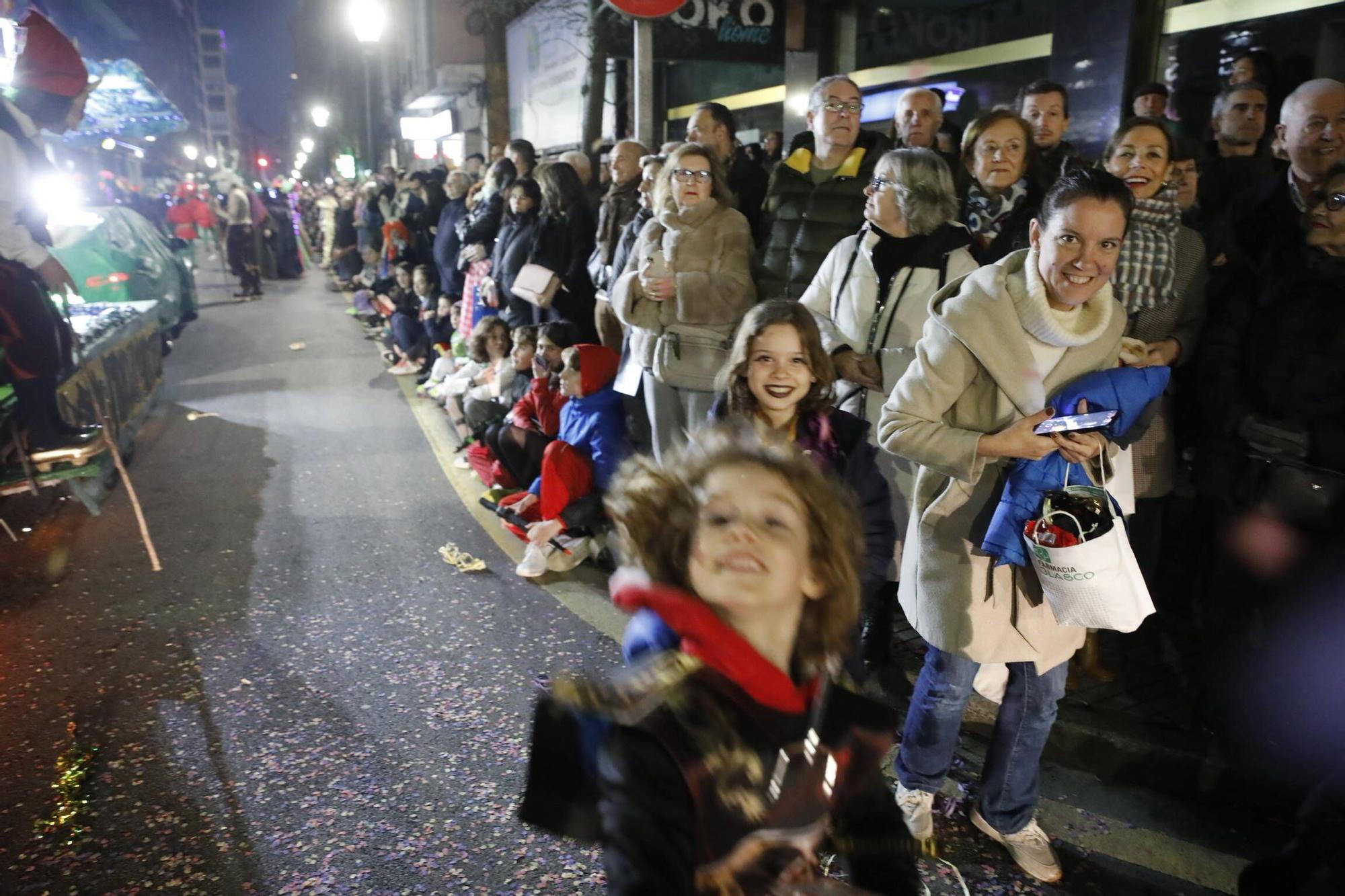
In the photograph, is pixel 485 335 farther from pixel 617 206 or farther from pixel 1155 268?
pixel 1155 268

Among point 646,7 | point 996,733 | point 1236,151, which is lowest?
point 996,733

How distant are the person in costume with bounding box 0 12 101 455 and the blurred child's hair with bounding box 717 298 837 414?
4534 mm

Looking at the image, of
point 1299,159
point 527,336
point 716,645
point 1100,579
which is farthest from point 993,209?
point 527,336

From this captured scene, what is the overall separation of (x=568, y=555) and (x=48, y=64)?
14.3 feet

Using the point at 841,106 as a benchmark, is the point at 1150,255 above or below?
below

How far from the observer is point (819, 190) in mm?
4676

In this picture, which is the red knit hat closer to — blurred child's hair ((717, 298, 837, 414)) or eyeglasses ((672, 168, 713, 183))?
eyeglasses ((672, 168, 713, 183))

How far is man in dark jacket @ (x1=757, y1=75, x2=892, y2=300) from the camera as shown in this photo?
4621 millimetres

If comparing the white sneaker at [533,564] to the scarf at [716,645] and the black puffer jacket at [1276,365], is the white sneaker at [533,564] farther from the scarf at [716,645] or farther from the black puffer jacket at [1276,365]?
the scarf at [716,645]

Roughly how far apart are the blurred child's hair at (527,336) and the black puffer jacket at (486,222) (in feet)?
8.04

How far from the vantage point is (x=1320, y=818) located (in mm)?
2588

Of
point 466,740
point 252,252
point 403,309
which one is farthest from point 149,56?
point 466,740

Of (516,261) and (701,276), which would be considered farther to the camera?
(516,261)

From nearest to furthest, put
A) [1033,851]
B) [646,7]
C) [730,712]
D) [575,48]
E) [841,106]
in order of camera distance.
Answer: [730,712] < [1033,851] < [841,106] < [646,7] < [575,48]
